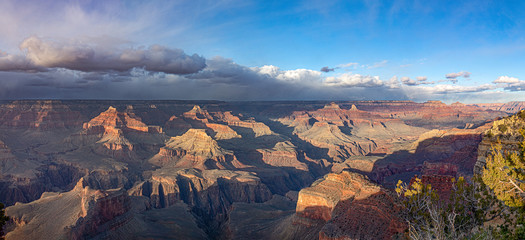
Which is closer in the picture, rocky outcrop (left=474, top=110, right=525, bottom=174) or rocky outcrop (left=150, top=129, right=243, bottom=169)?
rocky outcrop (left=474, top=110, right=525, bottom=174)

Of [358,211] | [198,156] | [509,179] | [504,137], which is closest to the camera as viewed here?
[509,179]

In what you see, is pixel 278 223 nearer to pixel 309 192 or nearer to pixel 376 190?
pixel 309 192

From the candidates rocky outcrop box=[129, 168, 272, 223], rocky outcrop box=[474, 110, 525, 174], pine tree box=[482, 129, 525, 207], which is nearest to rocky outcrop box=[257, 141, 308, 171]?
rocky outcrop box=[129, 168, 272, 223]

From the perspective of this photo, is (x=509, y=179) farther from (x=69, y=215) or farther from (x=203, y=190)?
(x=203, y=190)

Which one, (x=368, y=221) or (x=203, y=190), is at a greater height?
(x=368, y=221)

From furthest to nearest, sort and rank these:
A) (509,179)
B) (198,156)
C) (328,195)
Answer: (198,156) < (328,195) < (509,179)

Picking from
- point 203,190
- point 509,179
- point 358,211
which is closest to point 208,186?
point 203,190

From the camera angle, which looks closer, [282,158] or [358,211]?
[358,211]

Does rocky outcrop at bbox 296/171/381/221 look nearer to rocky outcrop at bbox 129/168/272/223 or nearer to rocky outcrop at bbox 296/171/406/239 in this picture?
rocky outcrop at bbox 296/171/406/239

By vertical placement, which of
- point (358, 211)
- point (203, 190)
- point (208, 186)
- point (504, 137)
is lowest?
point (203, 190)

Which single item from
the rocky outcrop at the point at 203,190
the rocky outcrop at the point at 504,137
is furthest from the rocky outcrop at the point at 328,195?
the rocky outcrop at the point at 203,190

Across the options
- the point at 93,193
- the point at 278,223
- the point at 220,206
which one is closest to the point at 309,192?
the point at 278,223

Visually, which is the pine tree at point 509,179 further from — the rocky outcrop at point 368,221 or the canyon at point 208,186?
the rocky outcrop at point 368,221
